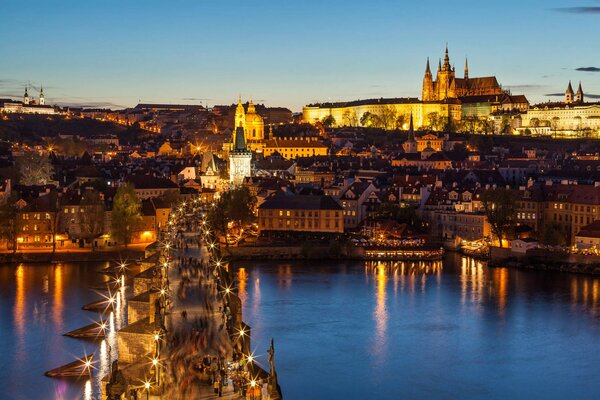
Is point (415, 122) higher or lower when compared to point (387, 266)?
higher

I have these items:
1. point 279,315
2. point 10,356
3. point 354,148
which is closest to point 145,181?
point 279,315

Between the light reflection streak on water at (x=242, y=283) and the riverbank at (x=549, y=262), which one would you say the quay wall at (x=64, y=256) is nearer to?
the light reflection streak on water at (x=242, y=283)

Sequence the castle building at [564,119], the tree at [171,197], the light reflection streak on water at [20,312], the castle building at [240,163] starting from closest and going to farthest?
the light reflection streak on water at [20,312], the tree at [171,197], the castle building at [240,163], the castle building at [564,119]

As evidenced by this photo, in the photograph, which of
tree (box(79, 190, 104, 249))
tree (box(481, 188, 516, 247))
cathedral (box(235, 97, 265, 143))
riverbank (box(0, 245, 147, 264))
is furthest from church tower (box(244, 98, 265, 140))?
riverbank (box(0, 245, 147, 264))

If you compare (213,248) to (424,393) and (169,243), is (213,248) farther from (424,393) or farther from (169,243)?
(424,393)

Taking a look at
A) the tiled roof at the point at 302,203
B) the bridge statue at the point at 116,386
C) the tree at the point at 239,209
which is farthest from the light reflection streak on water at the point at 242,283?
the bridge statue at the point at 116,386

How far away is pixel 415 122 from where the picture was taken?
5784 cm

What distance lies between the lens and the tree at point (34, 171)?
28359 millimetres

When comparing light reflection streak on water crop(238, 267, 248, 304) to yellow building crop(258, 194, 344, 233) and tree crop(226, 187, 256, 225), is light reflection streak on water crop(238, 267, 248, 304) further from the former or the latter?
yellow building crop(258, 194, 344, 233)

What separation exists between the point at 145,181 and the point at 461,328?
595 inches

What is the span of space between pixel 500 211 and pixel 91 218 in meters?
8.78

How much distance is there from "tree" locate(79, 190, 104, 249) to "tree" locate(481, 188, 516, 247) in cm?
838

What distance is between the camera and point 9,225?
1989 centimetres

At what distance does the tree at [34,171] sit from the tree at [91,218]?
6.94 meters
